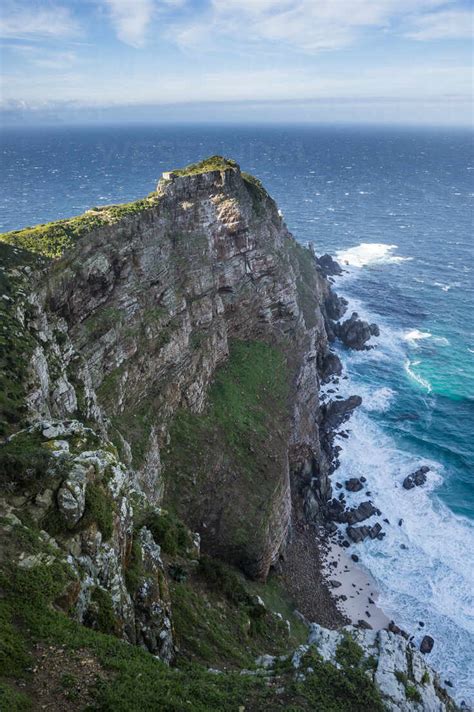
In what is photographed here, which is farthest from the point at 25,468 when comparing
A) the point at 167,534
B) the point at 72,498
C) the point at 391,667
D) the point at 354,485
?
the point at 354,485

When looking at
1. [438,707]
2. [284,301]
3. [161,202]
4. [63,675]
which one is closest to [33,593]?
[63,675]

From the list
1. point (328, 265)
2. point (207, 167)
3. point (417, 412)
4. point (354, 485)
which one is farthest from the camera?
point (328, 265)

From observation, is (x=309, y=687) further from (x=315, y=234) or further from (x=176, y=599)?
(x=315, y=234)

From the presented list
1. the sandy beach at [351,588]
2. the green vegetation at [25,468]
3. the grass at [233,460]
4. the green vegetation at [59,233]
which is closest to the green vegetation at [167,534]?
the green vegetation at [25,468]

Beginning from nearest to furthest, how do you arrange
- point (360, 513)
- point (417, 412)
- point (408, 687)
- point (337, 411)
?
point (408, 687)
point (360, 513)
point (417, 412)
point (337, 411)

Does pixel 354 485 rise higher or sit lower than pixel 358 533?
higher

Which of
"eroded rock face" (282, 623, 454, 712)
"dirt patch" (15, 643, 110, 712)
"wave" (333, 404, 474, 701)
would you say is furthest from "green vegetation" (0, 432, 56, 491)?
"wave" (333, 404, 474, 701)

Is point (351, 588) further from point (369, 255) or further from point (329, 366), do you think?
point (369, 255)
